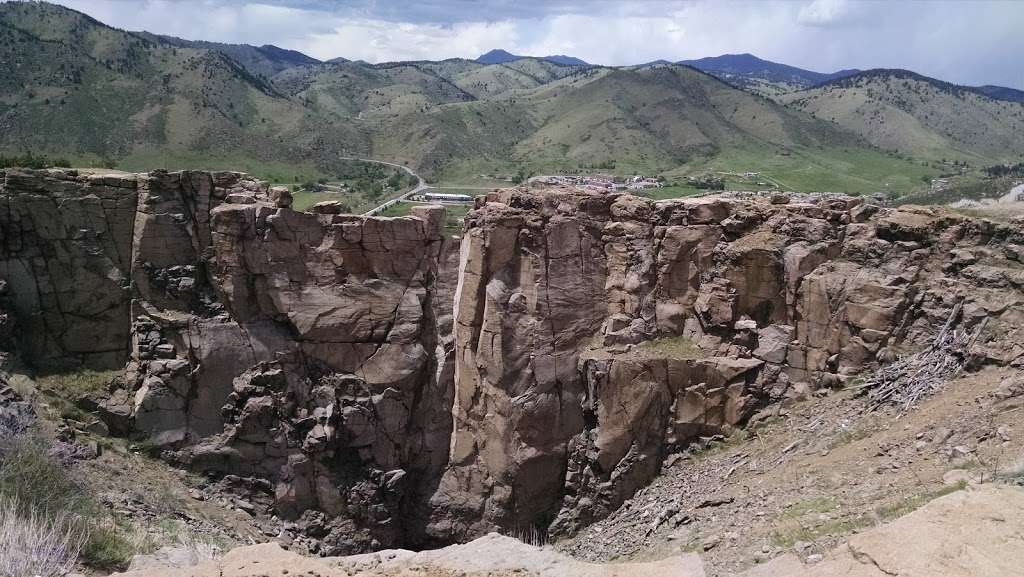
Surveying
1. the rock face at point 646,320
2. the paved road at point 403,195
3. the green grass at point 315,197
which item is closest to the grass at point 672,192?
the paved road at point 403,195

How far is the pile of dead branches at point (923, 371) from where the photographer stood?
1948cm

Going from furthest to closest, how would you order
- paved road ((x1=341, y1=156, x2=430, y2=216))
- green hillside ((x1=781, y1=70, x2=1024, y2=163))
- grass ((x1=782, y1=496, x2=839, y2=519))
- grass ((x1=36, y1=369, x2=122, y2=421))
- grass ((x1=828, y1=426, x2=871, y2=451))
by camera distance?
green hillside ((x1=781, y1=70, x2=1024, y2=163)) → paved road ((x1=341, y1=156, x2=430, y2=216)) → grass ((x1=36, y1=369, x2=122, y2=421)) → grass ((x1=828, y1=426, x2=871, y2=451)) → grass ((x1=782, y1=496, x2=839, y2=519))

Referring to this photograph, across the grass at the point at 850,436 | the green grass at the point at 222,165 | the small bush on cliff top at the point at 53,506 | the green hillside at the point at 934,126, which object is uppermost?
A: the green hillside at the point at 934,126

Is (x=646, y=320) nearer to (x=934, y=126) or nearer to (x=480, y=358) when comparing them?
(x=480, y=358)

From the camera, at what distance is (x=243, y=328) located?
25.8 meters

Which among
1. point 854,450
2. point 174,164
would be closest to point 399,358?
point 854,450

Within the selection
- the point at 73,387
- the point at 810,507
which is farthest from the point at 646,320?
the point at 73,387

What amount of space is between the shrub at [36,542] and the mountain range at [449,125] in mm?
78731

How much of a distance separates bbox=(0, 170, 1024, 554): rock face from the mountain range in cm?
6707

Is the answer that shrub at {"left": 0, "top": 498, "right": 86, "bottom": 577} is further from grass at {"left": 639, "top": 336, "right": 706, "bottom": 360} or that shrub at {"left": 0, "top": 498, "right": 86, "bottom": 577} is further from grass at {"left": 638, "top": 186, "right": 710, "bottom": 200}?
grass at {"left": 638, "top": 186, "right": 710, "bottom": 200}

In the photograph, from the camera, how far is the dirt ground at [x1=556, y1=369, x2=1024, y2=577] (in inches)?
559

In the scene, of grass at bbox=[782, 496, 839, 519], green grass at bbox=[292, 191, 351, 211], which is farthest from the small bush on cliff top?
green grass at bbox=[292, 191, 351, 211]

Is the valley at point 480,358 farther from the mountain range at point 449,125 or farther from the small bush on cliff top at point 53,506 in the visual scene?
the mountain range at point 449,125

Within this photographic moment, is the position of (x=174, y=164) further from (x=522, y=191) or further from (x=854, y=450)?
(x=854, y=450)
